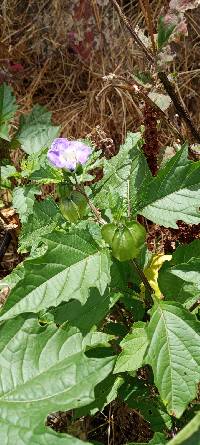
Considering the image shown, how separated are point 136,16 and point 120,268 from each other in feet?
4.94

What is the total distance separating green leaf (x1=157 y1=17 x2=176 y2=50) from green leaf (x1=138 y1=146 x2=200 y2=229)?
369 millimetres

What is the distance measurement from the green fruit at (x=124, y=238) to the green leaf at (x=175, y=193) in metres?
0.08

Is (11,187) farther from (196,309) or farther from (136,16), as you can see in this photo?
(136,16)

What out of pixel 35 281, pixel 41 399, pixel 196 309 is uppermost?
pixel 35 281

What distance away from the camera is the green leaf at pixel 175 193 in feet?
3.98

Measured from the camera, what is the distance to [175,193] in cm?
124

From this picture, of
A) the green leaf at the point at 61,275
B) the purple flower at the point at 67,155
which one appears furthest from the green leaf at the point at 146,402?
the purple flower at the point at 67,155

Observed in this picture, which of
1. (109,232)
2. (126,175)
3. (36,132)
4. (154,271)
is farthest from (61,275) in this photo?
(36,132)

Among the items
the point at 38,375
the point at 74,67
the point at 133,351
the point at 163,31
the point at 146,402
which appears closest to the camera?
the point at 38,375

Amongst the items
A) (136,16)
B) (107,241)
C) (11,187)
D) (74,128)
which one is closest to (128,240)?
(107,241)

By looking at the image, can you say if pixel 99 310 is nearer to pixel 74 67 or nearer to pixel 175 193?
pixel 175 193

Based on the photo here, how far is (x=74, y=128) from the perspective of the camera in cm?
240

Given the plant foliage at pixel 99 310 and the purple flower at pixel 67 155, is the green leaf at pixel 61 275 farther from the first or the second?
the purple flower at pixel 67 155

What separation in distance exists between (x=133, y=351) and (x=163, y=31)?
28.7 inches
